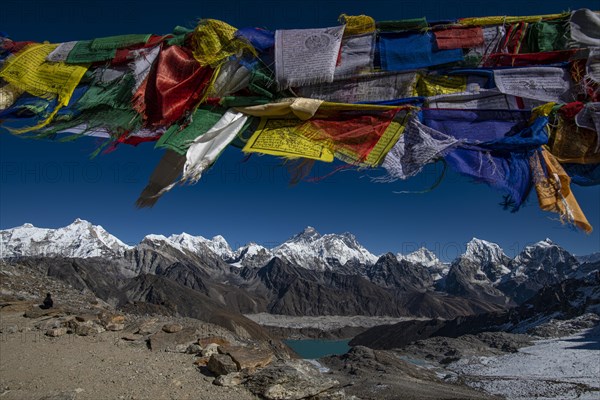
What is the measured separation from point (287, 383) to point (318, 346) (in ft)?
303

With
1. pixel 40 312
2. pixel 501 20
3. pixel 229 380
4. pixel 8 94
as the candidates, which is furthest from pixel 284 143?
pixel 40 312

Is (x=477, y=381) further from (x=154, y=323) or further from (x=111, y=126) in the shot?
(x=111, y=126)

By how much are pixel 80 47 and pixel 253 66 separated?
1.15 m

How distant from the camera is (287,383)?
15.8 ft

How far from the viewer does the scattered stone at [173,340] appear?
629cm

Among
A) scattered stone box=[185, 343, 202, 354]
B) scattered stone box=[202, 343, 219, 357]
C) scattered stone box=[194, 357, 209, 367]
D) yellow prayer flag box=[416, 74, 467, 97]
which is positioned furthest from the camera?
scattered stone box=[185, 343, 202, 354]

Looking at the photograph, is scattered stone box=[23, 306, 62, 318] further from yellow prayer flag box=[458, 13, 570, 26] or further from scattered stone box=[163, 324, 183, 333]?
yellow prayer flag box=[458, 13, 570, 26]

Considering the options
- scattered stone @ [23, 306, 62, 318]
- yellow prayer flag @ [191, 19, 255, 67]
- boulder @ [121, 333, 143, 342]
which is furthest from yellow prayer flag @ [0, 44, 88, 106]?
scattered stone @ [23, 306, 62, 318]

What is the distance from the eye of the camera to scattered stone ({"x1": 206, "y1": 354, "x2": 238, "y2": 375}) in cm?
513

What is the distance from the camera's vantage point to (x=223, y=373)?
513cm

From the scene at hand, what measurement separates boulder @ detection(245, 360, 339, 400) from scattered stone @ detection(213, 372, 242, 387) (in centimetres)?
11

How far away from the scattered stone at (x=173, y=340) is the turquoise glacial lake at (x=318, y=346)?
260ft

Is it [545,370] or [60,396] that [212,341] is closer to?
[60,396]

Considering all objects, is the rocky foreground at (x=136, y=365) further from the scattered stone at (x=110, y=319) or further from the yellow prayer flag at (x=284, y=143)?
the yellow prayer flag at (x=284, y=143)
